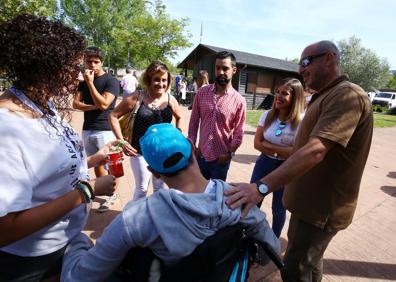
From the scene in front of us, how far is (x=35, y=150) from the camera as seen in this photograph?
1188mm

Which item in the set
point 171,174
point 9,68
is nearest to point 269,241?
point 171,174

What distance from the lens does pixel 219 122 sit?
11.0 ft

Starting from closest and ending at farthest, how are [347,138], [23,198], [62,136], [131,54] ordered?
[23,198] → [62,136] → [347,138] → [131,54]

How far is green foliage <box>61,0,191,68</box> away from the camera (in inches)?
996

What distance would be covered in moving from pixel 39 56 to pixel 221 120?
2309mm

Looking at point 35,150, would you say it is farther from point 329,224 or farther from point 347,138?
point 329,224

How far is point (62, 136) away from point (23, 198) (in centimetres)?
37

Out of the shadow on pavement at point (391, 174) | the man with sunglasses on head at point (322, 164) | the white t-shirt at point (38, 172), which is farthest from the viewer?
the shadow on pavement at point (391, 174)

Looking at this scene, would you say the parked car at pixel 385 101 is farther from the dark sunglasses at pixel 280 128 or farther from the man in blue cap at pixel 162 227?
the man in blue cap at pixel 162 227

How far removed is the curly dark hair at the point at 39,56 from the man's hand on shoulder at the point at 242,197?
963 mm

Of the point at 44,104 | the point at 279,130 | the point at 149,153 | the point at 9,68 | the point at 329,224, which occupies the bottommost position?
the point at 329,224

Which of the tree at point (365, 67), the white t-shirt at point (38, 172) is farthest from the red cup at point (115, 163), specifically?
the tree at point (365, 67)

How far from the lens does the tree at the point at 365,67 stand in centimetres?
4022

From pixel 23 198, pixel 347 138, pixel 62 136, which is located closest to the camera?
pixel 23 198
